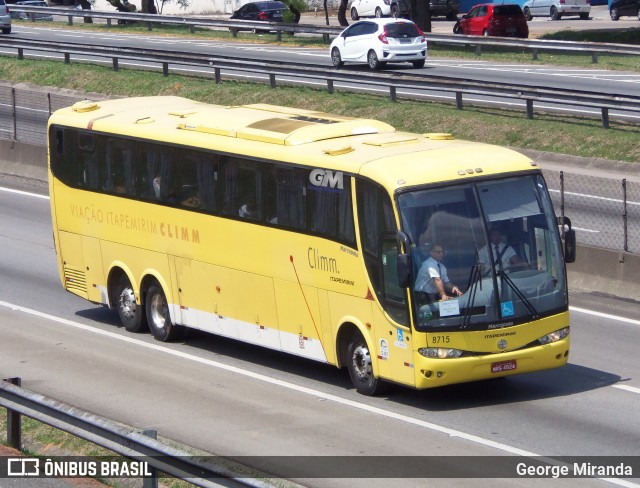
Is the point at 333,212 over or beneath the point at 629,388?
over

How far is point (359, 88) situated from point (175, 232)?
21148mm

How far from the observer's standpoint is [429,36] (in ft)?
161

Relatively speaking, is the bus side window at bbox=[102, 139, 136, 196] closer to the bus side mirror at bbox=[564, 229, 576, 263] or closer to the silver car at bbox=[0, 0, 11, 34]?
the bus side mirror at bbox=[564, 229, 576, 263]

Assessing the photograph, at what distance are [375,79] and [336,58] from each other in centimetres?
897

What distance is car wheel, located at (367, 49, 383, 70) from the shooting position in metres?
41.1

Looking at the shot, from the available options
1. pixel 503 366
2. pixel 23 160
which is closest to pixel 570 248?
pixel 503 366

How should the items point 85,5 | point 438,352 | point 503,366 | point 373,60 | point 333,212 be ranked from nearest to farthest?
point 438,352 → point 503,366 → point 333,212 → point 373,60 → point 85,5

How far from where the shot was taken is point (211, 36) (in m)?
56.2

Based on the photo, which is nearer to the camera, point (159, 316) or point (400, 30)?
point (159, 316)

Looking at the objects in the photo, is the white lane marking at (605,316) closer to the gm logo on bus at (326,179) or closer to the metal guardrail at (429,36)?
the gm logo on bus at (326,179)

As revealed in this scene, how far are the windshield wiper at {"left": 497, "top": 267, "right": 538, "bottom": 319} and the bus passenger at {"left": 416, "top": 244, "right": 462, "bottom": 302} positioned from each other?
21.1 inches

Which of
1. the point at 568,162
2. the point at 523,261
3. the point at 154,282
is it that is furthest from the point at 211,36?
the point at 523,261

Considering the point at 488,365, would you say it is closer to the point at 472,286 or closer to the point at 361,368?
the point at 472,286

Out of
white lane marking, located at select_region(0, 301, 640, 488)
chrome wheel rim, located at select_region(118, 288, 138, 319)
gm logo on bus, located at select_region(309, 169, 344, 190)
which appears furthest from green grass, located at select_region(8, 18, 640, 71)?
gm logo on bus, located at select_region(309, 169, 344, 190)
